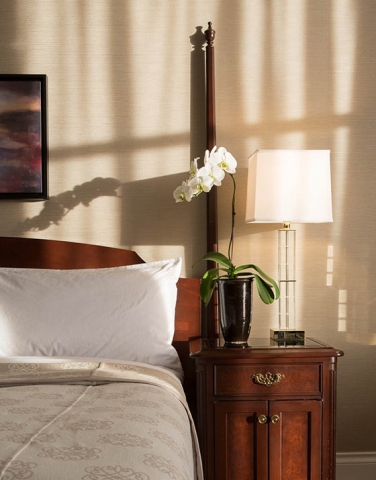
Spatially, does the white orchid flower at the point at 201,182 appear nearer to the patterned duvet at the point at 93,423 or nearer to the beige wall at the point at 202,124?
the beige wall at the point at 202,124

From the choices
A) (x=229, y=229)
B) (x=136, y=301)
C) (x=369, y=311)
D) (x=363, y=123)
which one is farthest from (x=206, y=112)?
(x=369, y=311)

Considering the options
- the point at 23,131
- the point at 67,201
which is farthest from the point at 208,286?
the point at 23,131

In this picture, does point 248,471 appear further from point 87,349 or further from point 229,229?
point 229,229

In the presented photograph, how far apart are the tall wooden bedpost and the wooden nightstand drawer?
48cm

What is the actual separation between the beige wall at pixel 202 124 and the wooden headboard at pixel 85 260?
0.07 metres

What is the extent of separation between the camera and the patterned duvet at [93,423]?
1.17 meters

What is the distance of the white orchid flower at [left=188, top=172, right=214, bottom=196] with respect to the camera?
106 inches

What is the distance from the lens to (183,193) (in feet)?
9.08

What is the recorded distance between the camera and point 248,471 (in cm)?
243

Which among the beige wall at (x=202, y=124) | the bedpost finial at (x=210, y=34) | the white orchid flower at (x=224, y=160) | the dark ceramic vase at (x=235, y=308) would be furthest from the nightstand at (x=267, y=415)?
the bedpost finial at (x=210, y=34)

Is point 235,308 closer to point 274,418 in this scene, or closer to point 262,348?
A: point 262,348

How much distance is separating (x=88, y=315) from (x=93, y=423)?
41.7 inches

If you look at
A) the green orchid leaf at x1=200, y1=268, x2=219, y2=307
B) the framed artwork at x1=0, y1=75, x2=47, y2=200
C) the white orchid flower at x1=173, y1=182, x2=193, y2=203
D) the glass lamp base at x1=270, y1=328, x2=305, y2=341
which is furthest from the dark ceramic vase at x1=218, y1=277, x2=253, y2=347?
the framed artwork at x1=0, y1=75, x2=47, y2=200

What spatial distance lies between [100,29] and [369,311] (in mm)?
1767
